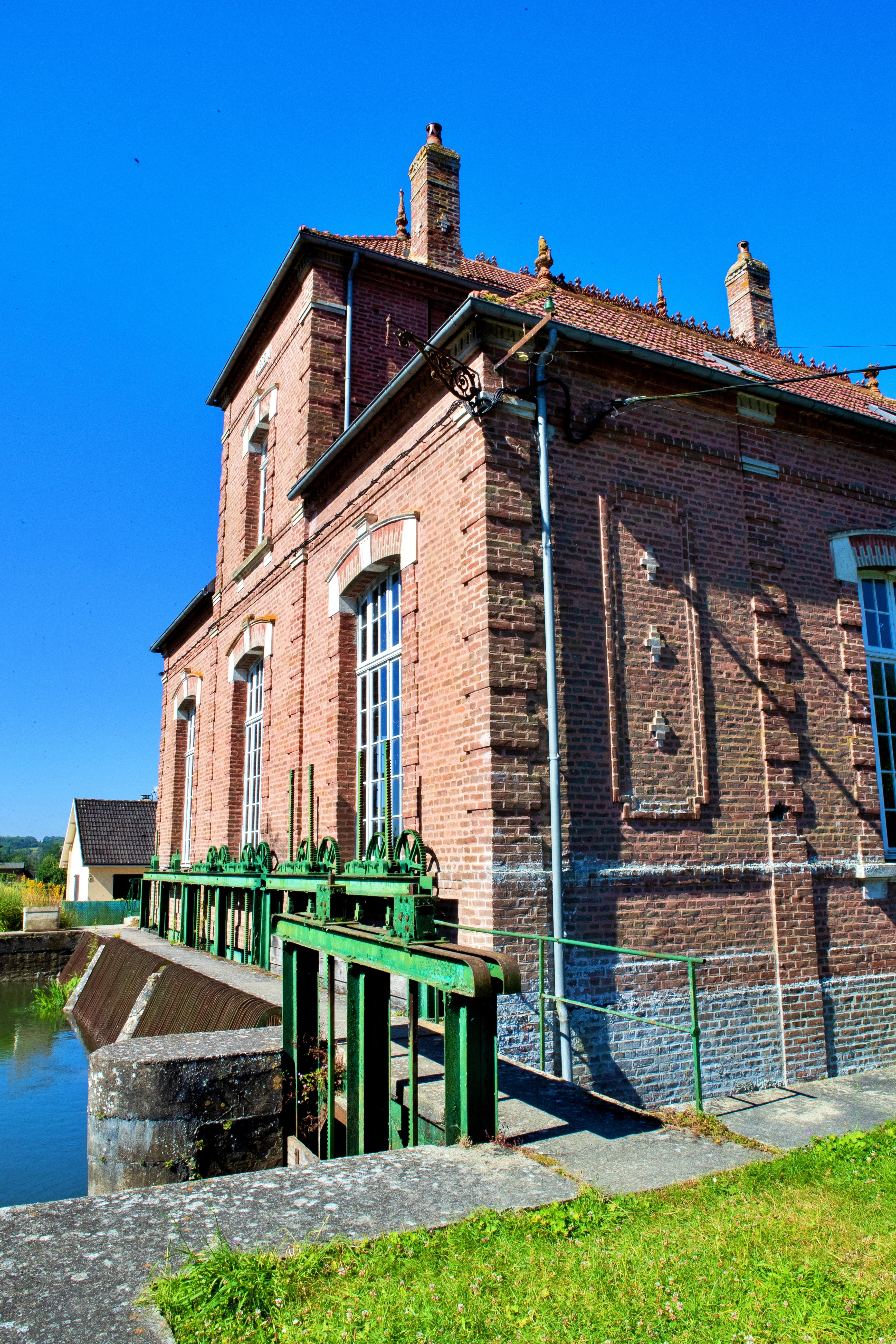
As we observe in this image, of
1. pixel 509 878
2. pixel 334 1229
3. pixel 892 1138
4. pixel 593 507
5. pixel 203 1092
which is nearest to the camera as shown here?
pixel 334 1229

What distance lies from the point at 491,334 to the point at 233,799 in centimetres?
975

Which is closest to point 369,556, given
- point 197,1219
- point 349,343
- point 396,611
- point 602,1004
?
point 396,611

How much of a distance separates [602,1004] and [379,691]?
13.8 feet

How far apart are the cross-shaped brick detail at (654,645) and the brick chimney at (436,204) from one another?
24.4 feet

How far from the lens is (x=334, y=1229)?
3.15 meters

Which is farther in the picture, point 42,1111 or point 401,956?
point 42,1111

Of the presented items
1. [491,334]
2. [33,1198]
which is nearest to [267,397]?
[491,334]

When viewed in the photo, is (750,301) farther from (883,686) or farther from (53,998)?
(53,998)

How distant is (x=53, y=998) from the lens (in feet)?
55.9

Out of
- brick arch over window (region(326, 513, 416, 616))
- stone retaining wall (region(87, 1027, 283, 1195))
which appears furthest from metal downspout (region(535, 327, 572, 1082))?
stone retaining wall (region(87, 1027, 283, 1195))

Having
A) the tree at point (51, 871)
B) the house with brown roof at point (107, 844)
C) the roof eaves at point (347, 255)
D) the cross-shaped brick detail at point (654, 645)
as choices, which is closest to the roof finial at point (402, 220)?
the roof eaves at point (347, 255)

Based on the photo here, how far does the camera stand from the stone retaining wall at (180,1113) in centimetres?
554

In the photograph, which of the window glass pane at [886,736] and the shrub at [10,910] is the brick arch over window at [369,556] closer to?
the window glass pane at [886,736]

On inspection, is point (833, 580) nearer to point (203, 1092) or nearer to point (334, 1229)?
point (203, 1092)
